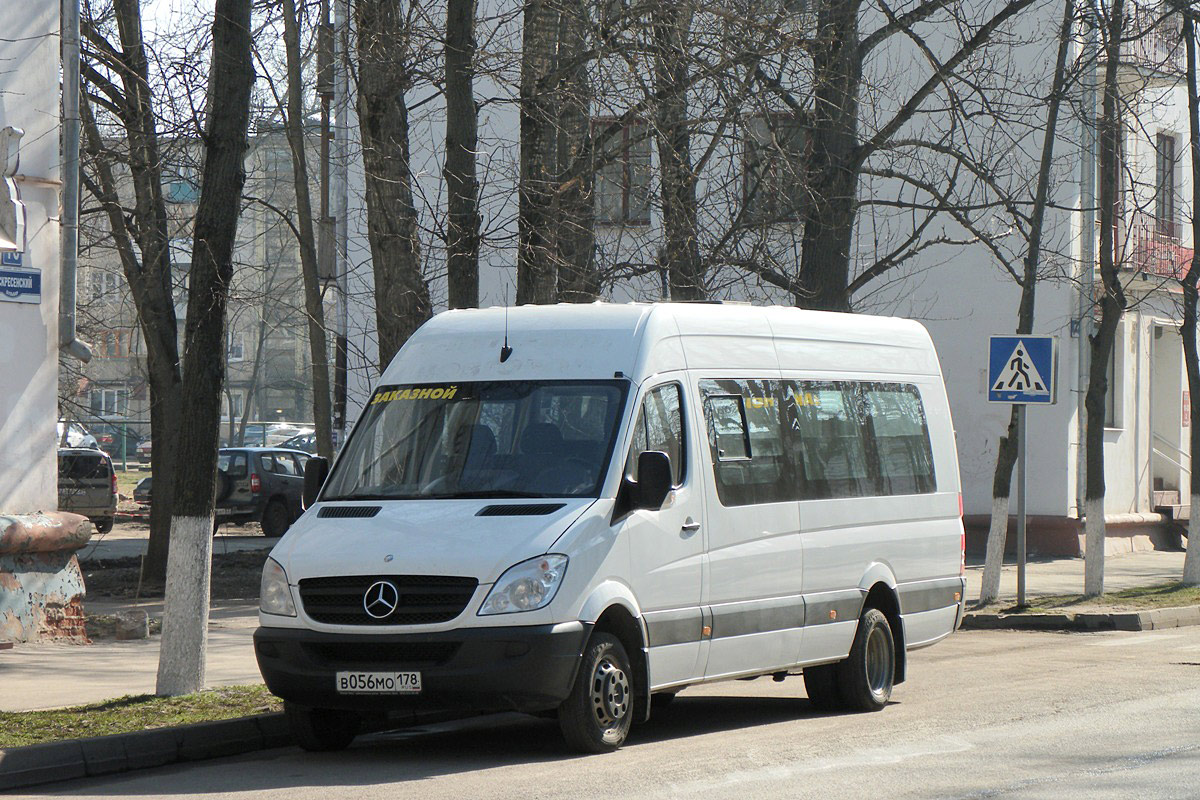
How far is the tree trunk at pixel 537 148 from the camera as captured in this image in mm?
14367

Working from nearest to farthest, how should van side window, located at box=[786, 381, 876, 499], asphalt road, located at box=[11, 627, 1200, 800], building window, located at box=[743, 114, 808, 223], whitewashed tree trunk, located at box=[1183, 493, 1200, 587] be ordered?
asphalt road, located at box=[11, 627, 1200, 800], van side window, located at box=[786, 381, 876, 499], building window, located at box=[743, 114, 808, 223], whitewashed tree trunk, located at box=[1183, 493, 1200, 587]

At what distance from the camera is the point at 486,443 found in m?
9.38

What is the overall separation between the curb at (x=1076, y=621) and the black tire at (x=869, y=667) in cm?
674

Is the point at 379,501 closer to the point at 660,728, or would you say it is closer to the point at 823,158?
the point at 660,728

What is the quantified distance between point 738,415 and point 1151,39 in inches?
874

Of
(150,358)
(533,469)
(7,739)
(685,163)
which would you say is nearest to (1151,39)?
(685,163)

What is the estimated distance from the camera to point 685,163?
16.1 metres

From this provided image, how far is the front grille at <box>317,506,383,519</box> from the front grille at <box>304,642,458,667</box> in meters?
0.75

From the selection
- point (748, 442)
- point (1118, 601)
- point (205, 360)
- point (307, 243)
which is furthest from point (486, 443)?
point (1118, 601)

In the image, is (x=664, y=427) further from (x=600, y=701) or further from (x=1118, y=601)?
(x=1118, y=601)

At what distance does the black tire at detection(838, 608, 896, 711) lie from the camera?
10.9 meters

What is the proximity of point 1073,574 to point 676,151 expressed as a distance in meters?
11.5

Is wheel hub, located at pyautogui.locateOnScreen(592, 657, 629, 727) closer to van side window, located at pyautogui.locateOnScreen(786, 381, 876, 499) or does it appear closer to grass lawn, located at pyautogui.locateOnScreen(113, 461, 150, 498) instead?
van side window, located at pyautogui.locateOnScreen(786, 381, 876, 499)

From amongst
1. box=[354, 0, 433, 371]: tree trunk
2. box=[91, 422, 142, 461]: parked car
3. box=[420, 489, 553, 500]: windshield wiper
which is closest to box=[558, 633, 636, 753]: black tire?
box=[420, 489, 553, 500]: windshield wiper
